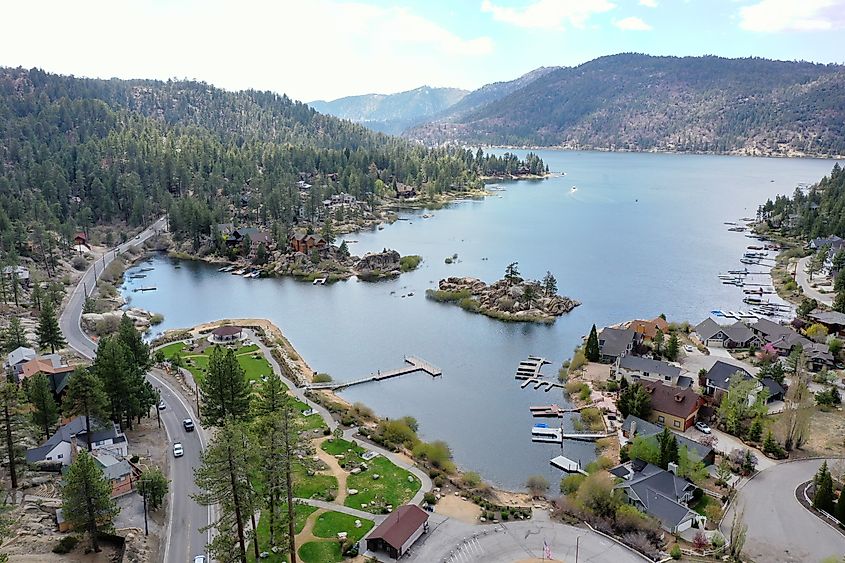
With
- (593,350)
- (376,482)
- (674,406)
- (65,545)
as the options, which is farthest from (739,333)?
(65,545)

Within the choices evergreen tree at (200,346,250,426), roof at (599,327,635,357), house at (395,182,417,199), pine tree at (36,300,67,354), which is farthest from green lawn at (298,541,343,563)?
house at (395,182,417,199)

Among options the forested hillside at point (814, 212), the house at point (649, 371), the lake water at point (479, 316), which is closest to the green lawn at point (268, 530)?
the lake water at point (479, 316)

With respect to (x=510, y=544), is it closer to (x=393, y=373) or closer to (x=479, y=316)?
(x=393, y=373)

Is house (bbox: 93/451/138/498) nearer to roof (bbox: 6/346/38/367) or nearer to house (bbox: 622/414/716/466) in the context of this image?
roof (bbox: 6/346/38/367)

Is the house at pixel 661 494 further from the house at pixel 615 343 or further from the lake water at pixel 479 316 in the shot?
the house at pixel 615 343

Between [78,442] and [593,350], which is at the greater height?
[78,442]
